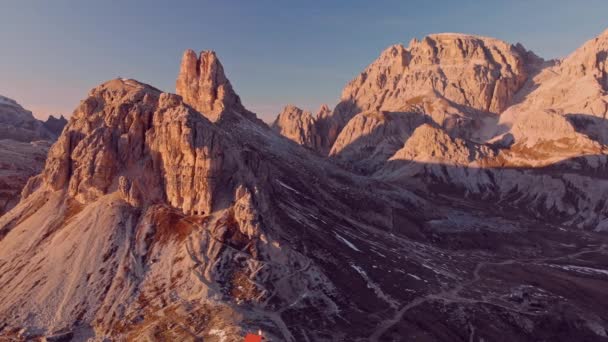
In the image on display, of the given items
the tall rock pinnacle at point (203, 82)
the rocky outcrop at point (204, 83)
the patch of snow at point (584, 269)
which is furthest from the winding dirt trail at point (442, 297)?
the tall rock pinnacle at point (203, 82)

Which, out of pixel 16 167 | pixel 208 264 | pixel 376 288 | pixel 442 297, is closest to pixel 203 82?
pixel 16 167

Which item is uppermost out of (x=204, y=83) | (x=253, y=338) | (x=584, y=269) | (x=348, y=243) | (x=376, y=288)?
(x=204, y=83)

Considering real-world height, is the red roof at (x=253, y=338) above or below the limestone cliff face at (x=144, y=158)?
below

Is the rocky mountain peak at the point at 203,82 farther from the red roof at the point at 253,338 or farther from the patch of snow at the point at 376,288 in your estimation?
the red roof at the point at 253,338

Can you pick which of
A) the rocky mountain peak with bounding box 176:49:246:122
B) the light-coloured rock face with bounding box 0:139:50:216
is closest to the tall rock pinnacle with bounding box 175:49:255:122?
the rocky mountain peak with bounding box 176:49:246:122

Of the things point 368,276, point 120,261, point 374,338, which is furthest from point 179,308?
point 368,276

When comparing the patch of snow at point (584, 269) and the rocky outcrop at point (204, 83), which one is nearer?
the patch of snow at point (584, 269)

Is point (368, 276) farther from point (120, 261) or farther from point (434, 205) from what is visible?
point (434, 205)

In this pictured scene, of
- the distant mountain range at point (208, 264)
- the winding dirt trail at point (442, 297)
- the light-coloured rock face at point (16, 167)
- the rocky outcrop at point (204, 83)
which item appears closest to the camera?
the distant mountain range at point (208, 264)

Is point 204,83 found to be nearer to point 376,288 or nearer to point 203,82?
point 203,82

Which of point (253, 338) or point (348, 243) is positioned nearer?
point (253, 338)
